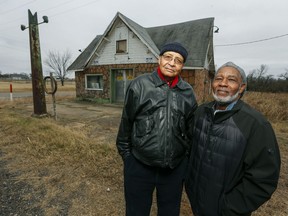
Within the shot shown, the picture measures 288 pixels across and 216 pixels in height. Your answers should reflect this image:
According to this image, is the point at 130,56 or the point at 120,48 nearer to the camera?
the point at 130,56

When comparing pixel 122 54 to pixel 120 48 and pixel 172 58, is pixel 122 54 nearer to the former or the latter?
pixel 120 48

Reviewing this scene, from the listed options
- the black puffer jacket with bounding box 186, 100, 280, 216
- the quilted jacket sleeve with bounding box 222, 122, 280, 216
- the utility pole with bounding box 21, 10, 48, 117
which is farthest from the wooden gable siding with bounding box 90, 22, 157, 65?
the quilted jacket sleeve with bounding box 222, 122, 280, 216

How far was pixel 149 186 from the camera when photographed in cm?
176

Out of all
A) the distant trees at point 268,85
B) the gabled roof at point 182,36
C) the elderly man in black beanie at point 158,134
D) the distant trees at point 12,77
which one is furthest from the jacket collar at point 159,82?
the distant trees at point 12,77

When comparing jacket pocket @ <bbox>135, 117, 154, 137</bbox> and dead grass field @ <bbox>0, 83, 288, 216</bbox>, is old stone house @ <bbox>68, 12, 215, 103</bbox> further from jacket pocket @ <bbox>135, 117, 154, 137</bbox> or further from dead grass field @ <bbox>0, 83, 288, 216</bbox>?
jacket pocket @ <bbox>135, 117, 154, 137</bbox>

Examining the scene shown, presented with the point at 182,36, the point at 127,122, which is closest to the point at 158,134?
the point at 127,122

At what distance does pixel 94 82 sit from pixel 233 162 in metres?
13.3

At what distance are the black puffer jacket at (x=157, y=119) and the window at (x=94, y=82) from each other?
12.1 meters

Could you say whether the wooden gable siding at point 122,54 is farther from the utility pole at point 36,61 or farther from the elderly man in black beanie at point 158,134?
the elderly man in black beanie at point 158,134

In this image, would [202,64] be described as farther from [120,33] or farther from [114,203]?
[114,203]

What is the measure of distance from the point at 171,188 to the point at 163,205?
0.22 m

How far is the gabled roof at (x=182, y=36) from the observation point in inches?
427

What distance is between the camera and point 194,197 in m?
1.62

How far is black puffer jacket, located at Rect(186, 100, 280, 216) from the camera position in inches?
48.4
